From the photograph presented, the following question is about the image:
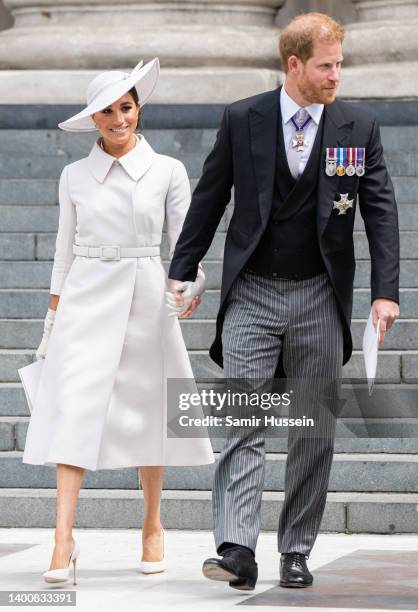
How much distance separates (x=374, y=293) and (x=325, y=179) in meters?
0.43

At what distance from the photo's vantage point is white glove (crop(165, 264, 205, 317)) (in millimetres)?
6481

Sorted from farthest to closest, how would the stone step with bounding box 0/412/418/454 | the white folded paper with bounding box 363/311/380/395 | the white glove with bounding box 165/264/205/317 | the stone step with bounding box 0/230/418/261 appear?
1. the stone step with bounding box 0/230/418/261
2. the stone step with bounding box 0/412/418/454
3. the white glove with bounding box 165/264/205/317
4. the white folded paper with bounding box 363/311/380/395

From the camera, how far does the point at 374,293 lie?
20.2ft

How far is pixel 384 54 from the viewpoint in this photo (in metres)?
12.6

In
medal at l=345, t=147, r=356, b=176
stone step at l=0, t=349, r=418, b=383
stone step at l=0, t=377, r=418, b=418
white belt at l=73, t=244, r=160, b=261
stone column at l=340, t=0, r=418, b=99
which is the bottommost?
stone step at l=0, t=377, r=418, b=418

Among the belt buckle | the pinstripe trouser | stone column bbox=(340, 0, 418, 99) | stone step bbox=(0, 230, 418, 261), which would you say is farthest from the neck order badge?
stone column bbox=(340, 0, 418, 99)

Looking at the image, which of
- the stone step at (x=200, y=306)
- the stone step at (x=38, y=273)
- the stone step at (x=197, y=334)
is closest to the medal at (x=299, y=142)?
the stone step at (x=197, y=334)

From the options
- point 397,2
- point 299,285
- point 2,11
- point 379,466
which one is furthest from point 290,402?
point 2,11

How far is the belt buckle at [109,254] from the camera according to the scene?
6680 millimetres

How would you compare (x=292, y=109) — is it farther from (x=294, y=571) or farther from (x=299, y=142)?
(x=294, y=571)

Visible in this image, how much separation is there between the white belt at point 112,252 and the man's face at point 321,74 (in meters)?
0.91

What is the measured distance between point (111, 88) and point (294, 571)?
1.88 m

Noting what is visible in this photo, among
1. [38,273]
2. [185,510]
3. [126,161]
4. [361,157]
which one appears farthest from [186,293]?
[38,273]

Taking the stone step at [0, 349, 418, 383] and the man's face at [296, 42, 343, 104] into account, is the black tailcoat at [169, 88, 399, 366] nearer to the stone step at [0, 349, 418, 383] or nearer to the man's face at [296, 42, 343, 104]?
the man's face at [296, 42, 343, 104]
